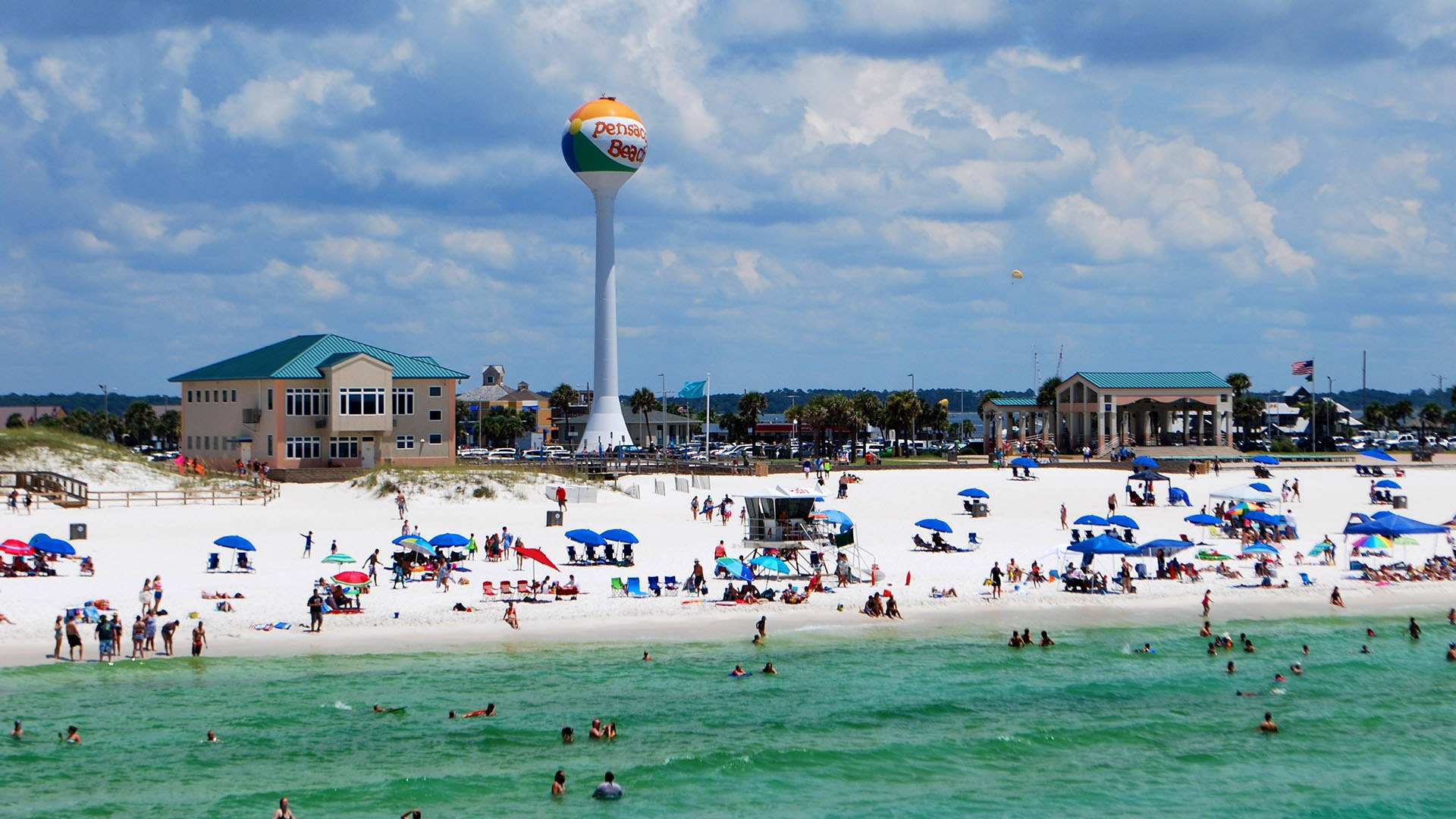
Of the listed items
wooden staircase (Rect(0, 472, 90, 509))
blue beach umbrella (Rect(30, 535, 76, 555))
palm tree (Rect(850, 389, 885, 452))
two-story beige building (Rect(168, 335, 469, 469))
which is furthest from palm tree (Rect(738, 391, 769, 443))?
blue beach umbrella (Rect(30, 535, 76, 555))

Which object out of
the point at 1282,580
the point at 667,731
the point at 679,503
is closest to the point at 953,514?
the point at 679,503

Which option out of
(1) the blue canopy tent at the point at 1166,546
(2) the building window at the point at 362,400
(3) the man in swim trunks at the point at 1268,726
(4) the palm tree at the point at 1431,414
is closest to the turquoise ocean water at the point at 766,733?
(3) the man in swim trunks at the point at 1268,726

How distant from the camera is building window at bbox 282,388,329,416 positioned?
6097 cm

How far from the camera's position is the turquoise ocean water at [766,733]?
19828mm

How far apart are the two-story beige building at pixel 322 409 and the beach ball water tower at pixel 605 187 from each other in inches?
373

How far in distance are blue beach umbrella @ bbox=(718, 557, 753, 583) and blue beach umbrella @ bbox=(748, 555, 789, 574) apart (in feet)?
1.05

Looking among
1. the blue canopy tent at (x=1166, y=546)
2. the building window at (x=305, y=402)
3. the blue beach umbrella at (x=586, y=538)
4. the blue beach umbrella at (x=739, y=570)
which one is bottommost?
the blue beach umbrella at (x=739, y=570)

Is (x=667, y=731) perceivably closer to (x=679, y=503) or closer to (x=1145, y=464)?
(x=679, y=503)

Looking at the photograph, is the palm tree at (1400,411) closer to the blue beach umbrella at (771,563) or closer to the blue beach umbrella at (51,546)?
the blue beach umbrella at (771,563)

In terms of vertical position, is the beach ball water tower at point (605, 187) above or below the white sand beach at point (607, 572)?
above

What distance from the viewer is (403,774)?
2062 cm

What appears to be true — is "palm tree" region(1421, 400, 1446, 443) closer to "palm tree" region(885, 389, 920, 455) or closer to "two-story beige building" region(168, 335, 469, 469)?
"palm tree" region(885, 389, 920, 455)

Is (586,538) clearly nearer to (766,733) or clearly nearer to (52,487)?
(766,733)

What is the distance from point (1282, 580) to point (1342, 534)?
9281 mm
